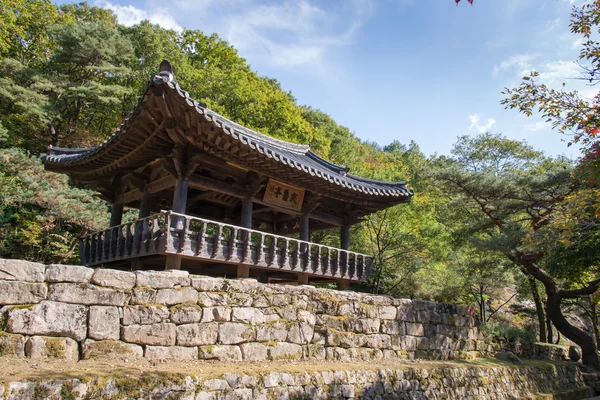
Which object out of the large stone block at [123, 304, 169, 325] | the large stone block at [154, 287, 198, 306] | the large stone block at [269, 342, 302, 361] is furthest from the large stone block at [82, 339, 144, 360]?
Answer: the large stone block at [269, 342, 302, 361]

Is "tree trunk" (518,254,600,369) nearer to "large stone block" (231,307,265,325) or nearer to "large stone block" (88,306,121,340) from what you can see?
"large stone block" (231,307,265,325)

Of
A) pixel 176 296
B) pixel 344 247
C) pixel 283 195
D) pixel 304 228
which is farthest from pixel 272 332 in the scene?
pixel 344 247

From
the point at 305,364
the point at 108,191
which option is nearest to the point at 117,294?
the point at 305,364

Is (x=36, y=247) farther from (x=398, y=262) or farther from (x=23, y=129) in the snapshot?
(x=398, y=262)

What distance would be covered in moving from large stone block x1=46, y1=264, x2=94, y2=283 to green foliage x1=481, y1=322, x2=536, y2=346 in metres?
9.98

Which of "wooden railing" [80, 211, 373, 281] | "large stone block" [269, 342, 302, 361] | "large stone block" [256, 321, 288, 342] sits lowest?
"large stone block" [269, 342, 302, 361]

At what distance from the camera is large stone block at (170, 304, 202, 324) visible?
18.8ft

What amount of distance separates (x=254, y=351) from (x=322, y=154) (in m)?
24.7

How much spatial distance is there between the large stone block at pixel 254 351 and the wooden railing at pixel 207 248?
2682 millimetres

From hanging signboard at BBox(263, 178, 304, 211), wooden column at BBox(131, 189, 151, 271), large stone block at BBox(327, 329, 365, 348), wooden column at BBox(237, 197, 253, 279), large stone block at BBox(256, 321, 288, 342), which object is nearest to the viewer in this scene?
large stone block at BBox(256, 321, 288, 342)

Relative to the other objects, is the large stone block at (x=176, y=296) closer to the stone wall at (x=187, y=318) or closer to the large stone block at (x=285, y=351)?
the stone wall at (x=187, y=318)

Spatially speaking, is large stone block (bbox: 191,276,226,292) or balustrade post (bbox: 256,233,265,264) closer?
large stone block (bbox: 191,276,226,292)

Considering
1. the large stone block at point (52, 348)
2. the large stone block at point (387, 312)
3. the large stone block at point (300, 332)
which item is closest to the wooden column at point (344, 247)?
the large stone block at point (387, 312)

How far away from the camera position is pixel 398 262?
18234 mm
